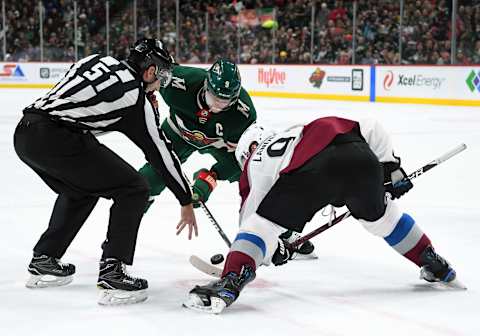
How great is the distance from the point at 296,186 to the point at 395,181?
1.80 feet

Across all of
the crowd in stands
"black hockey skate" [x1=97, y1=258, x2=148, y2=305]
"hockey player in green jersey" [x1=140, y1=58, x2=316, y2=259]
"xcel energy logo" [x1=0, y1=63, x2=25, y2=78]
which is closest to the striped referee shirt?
"black hockey skate" [x1=97, y1=258, x2=148, y2=305]

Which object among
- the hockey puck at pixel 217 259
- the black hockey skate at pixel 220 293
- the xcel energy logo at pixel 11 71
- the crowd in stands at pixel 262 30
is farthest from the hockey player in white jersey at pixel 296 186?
the xcel energy logo at pixel 11 71

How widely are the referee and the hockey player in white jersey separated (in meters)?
0.31

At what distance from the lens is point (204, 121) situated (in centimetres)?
398

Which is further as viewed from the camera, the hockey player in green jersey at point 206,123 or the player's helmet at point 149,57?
the hockey player in green jersey at point 206,123

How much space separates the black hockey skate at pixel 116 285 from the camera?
294 cm

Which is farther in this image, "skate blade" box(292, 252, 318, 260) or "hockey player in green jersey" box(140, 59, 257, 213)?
"hockey player in green jersey" box(140, 59, 257, 213)

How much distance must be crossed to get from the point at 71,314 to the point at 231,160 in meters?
1.51

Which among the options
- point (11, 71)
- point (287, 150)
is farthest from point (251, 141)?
point (11, 71)

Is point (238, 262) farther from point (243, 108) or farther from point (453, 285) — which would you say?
point (243, 108)

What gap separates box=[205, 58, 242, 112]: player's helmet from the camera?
140 inches

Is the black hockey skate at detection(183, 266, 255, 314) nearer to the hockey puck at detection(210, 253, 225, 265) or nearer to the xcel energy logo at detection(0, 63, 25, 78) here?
the hockey puck at detection(210, 253, 225, 265)

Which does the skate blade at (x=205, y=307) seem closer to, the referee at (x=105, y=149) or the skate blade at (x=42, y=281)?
the referee at (x=105, y=149)

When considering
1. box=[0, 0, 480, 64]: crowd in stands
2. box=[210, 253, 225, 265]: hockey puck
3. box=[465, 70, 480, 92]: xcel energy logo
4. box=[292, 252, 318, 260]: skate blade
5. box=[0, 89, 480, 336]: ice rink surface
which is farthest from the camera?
box=[0, 0, 480, 64]: crowd in stands
